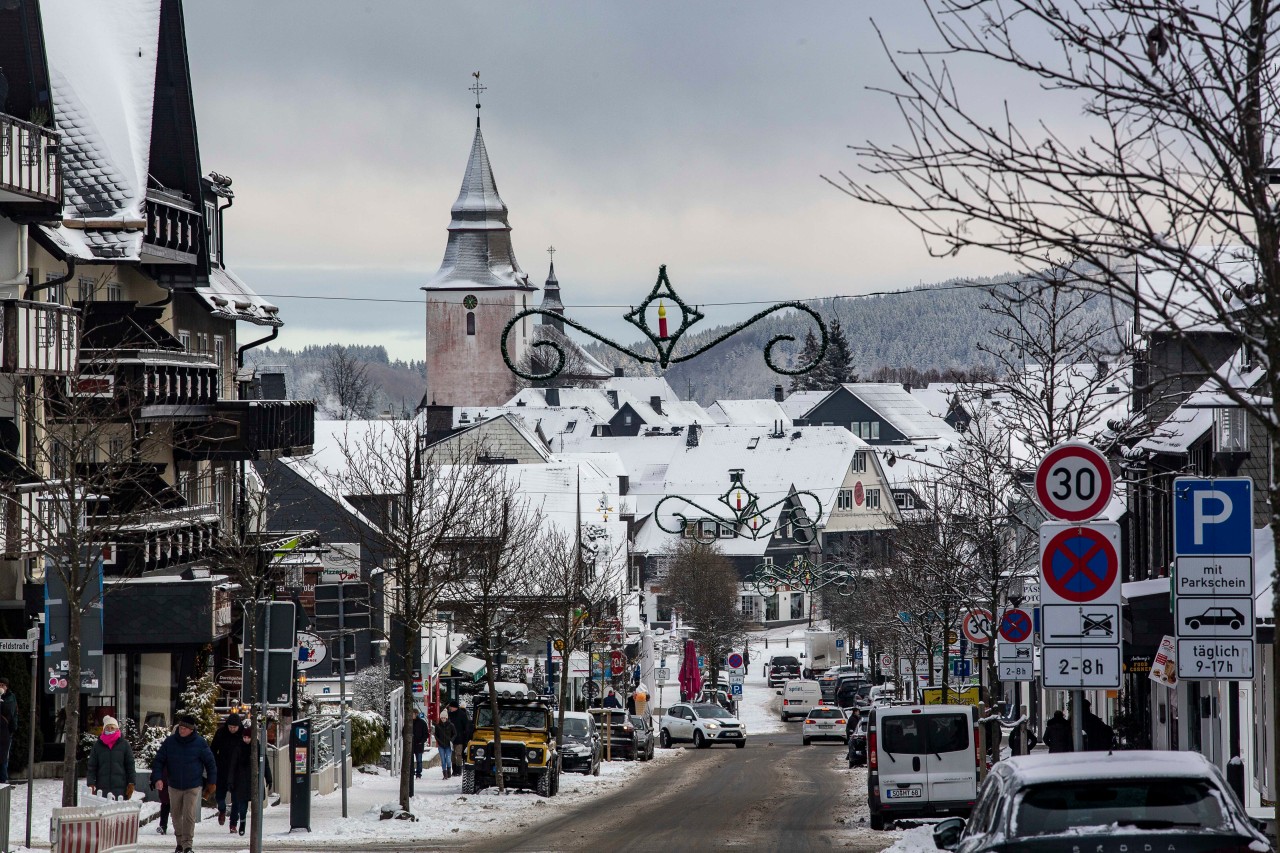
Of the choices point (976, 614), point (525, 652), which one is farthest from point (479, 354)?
point (976, 614)

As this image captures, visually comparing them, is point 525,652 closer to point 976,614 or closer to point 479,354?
point 976,614

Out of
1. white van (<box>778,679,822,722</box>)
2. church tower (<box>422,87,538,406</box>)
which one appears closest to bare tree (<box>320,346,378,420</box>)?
church tower (<box>422,87,538,406</box>)

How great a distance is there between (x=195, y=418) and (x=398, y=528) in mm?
8345

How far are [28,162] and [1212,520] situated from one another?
826 inches

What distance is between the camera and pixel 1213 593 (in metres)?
12.1

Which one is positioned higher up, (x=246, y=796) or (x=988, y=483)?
(x=988, y=483)

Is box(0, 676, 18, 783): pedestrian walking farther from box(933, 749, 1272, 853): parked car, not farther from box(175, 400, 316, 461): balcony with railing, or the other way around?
box(933, 749, 1272, 853): parked car

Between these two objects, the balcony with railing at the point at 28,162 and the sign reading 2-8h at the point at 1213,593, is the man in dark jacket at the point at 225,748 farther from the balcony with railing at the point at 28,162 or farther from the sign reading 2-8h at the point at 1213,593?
the sign reading 2-8h at the point at 1213,593

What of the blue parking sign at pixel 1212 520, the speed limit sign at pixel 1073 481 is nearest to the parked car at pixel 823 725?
the speed limit sign at pixel 1073 481

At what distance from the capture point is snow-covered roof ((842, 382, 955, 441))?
16688cm

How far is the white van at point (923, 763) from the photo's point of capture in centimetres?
2562

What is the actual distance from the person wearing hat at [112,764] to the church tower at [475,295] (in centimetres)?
13323

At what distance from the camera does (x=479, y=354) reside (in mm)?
162625

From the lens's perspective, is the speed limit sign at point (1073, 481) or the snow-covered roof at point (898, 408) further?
the snow-covered roof at point (898, 408)
